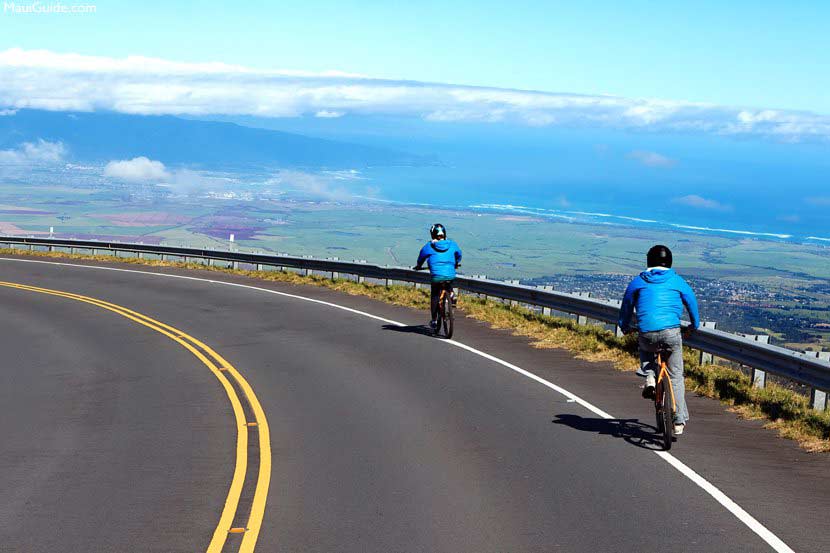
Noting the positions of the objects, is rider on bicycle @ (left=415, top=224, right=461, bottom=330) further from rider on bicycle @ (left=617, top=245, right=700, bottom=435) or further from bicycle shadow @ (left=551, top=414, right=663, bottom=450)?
rider on bicycle @ (left=617, top=245, right=700, bottom=435)

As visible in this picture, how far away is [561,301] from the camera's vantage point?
2184 cm

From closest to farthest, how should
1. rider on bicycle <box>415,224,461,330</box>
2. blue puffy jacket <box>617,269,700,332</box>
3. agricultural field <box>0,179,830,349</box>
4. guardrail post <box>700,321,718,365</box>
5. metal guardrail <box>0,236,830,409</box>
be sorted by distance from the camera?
blue puffy jacket <box>617,269,700,332</box>, metal guardrail <box>0,236,830,409</box>, guardrail post <box>700,321,718,365</box>, rider on bicycle <box>415,224,461,330</box>, agricultural field <box>0,179,830,349</box>

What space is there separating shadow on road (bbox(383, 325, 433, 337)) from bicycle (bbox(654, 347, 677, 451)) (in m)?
10.1

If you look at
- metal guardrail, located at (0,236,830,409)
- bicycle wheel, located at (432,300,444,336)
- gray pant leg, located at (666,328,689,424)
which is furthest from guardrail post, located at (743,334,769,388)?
bicycle wheel, located at (432,300,444,336)

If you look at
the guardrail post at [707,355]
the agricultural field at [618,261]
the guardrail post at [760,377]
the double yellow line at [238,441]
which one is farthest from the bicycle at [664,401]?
the agricultural field at [618,261]

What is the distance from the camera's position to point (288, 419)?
12.6 m

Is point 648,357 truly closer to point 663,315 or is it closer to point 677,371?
point 677,371

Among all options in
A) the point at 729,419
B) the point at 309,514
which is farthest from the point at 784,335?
the point at 309,514

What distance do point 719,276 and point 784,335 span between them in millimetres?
71267

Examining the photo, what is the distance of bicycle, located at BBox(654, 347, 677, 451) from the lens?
1095cm

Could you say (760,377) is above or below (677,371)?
below

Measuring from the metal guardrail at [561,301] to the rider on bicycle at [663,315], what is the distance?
2174 mm

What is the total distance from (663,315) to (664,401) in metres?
0.87

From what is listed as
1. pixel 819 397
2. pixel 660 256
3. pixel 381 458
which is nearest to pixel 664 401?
pixel 660 256
